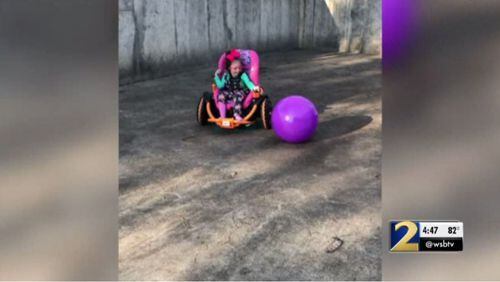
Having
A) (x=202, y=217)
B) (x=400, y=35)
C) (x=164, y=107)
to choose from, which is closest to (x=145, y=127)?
(x=164, y=107)

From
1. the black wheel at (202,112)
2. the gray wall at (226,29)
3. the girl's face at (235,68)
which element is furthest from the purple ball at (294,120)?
the gray wall at (226,29)

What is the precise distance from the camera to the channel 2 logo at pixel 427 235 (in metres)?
1.42

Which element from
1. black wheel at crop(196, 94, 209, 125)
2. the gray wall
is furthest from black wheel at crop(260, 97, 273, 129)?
the gray wall

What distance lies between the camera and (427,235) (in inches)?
57.2

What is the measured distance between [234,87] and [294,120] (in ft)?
3.64

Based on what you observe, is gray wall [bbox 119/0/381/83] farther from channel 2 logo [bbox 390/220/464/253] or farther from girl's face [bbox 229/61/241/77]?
channel 2 logo [bbox 390/220/464/253]

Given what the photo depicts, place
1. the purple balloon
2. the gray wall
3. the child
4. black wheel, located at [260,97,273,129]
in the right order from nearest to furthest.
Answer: the purple balloon
black wheel, located at [260,97,273,129]
the child
the gray wall

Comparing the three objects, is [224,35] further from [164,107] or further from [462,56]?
[462,56]

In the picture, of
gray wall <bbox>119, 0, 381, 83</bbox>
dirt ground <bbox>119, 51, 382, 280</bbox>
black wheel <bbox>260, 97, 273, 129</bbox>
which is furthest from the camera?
gray wall <bbox>119, 0, 381, 83</bbox>

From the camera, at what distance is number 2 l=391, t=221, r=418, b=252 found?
1.45m

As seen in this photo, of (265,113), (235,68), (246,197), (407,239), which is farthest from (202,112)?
(407,239)

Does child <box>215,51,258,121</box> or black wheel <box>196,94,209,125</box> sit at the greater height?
child <box>215,51,258,121</box>

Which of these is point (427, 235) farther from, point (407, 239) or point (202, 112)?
point (202, 112)

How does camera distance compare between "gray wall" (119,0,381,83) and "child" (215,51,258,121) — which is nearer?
"child" (215,51,258,121)
